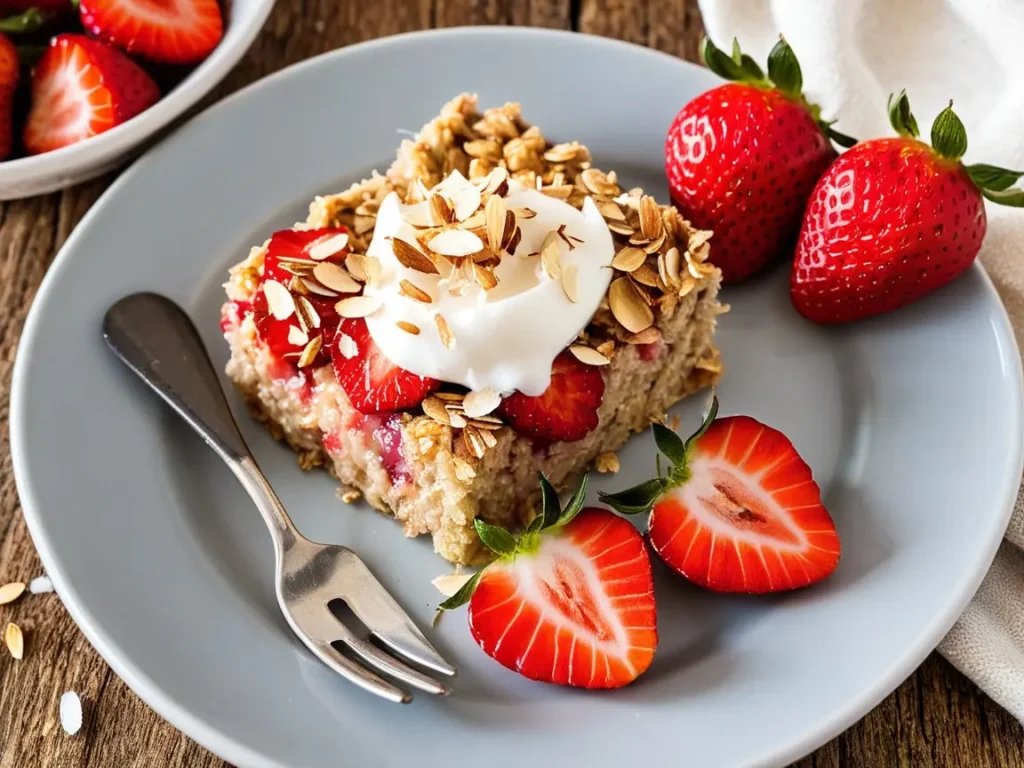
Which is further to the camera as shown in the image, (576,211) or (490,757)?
(576,211)

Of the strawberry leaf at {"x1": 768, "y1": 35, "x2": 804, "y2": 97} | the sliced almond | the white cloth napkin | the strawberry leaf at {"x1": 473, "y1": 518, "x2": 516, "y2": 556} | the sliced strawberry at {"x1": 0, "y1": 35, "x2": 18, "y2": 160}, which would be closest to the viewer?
the strawberry leaf at {"x1": 473, "y1": 518, "x2": 516, "y2": 556}

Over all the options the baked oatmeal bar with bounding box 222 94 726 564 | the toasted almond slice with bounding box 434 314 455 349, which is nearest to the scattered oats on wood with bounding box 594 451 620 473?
the baked oatmeal bar with bounding box 222 94 726 564

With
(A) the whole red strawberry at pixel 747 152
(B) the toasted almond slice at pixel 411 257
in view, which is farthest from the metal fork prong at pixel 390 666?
(A) the whole red strawberry at pixel 747 152

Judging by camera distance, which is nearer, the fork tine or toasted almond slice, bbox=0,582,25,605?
the fork tine

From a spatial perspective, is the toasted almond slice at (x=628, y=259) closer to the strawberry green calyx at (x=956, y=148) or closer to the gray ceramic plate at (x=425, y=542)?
the gray ceramic plate at (x=425, y=542)

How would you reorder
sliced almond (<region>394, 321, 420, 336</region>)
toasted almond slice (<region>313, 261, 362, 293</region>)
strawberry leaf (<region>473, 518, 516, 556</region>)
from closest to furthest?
strawberry leaf (<region>473, 518, 516, 556</region>)
sliced almond (<region>394, 321, 420, 336</region>)
toasted almond slice (<region>313, 261, 362, 293</region>)

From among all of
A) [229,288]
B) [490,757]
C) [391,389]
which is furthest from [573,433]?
[229,288]

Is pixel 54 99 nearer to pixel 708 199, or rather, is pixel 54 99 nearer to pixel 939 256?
pixel 708 199

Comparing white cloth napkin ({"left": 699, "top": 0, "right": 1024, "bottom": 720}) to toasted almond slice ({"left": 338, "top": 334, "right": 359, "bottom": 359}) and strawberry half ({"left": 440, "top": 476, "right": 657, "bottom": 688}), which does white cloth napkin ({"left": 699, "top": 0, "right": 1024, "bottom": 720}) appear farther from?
toasted almond slice ({"left": 338, "top": 334, "right": 359, "bottom": 359})
